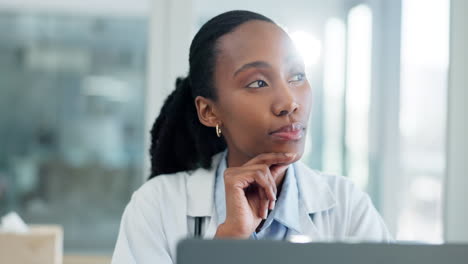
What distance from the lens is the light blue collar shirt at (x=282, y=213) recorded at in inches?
51.3

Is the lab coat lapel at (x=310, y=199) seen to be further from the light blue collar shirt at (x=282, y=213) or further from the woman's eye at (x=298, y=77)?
the woman's eye at (x=298, y=77)

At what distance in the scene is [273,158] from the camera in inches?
47.4

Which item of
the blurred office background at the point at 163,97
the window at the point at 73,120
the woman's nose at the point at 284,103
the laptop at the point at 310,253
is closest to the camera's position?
the laptop at the point at 310,253

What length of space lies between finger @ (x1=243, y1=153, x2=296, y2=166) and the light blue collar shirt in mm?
149

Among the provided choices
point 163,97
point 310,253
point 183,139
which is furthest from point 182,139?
point 163,97

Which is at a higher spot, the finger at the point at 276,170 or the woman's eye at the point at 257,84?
the woman's eye at the point at 257,84

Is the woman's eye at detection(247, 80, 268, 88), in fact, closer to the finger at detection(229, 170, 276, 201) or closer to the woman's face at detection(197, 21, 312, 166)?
the woman's face at detection(197, 21, 312, 166)

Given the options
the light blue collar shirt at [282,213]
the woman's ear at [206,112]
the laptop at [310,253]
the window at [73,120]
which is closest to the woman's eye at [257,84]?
the woman's ear at [206,112]

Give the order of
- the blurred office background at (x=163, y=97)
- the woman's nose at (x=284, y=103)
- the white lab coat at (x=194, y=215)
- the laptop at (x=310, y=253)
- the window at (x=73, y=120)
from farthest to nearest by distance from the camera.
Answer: the window at (x=73, y=120) → the blurred office background at (x=163, y=97) → the white lab coat at (x=194, y=215) → the woman's nose at (x=284, y=103) → the laptop at (x=310, y=253)

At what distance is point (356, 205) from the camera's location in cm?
137

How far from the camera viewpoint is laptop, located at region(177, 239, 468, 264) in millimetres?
554

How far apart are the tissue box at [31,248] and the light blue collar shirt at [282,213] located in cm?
100

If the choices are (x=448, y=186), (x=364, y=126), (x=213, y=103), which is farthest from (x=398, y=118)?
(x=213, y=103)

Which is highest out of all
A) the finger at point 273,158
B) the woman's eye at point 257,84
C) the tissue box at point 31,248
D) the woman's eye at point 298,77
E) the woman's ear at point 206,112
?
the woman's eye at point 298,77
